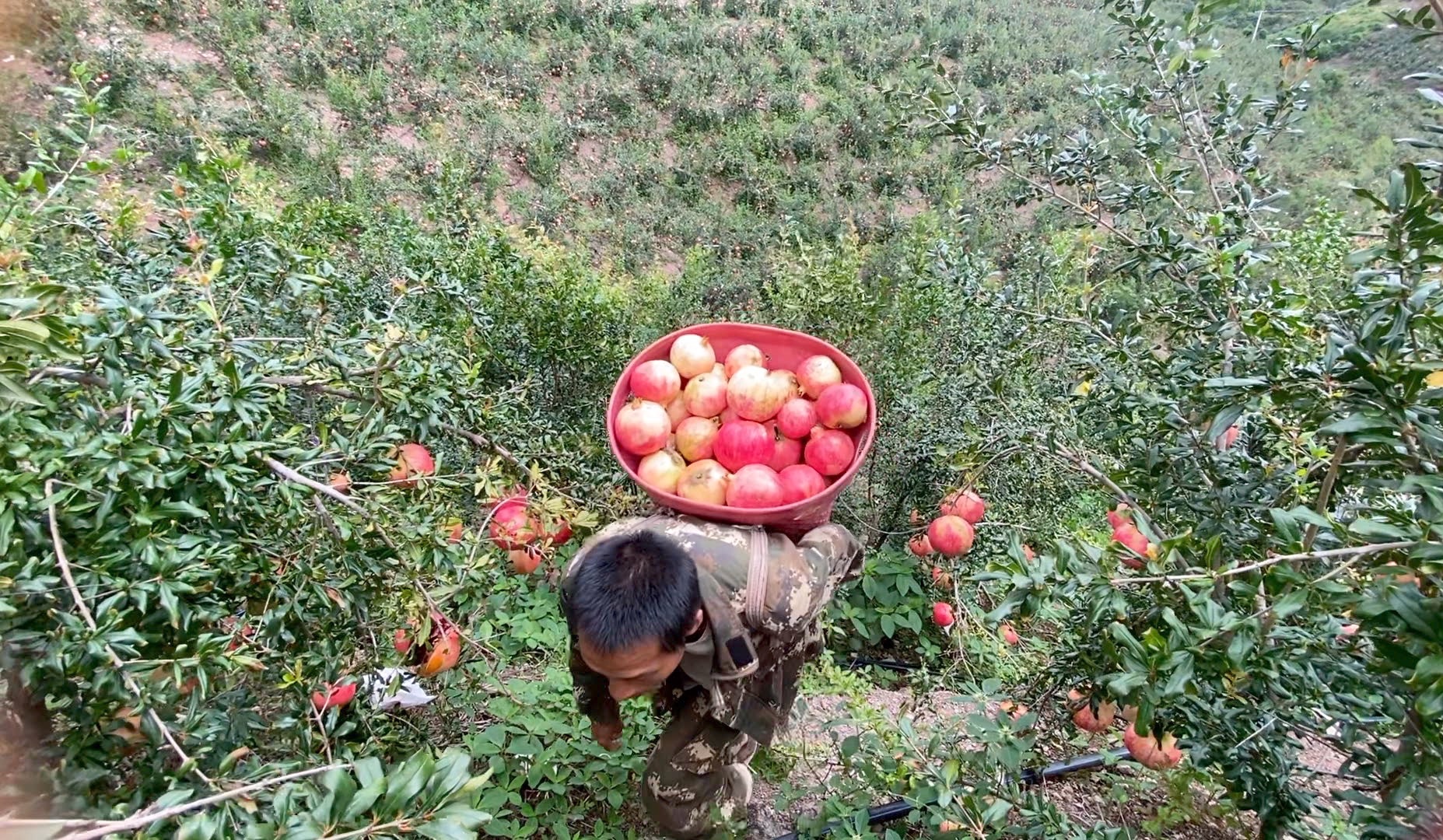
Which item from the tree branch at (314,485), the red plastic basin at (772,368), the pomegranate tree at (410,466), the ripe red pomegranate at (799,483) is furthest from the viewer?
the ripe red pomegranate at (799,483)

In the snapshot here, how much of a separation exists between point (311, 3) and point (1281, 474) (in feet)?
32.2

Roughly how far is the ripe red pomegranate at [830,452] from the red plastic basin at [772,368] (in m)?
0.02

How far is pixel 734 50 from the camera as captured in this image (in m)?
9.73

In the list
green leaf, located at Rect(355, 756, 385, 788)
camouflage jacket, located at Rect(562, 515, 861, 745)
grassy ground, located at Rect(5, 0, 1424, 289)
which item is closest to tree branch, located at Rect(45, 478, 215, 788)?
green leaf, located at Rect(355, 756, 385, 788)

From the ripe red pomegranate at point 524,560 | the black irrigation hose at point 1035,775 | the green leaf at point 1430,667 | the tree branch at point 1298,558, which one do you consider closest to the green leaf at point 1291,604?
the tree branch at point 1298,558

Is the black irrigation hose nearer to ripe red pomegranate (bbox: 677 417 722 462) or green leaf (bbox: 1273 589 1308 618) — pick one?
ripe red pomegranate (bbox: 677 417 722 462)

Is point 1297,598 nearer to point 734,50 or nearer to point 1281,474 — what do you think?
point 1281,474

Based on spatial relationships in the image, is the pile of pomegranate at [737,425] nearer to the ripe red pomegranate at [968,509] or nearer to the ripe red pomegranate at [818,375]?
the ripe red pomegranate at [818,375]

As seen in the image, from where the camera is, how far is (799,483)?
6.85 ft

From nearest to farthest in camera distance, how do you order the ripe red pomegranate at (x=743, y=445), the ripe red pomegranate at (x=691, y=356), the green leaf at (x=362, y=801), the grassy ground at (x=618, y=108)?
the green leaf at (x=362, y=801)
the ripe red pomegranate at (x=743, y=445)
the ripe red pomegranate at (x=691, y=356)
the grassy ground at (x=618, y=108)

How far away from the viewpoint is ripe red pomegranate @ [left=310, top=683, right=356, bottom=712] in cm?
162

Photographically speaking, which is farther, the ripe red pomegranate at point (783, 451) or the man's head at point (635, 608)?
the ripe red pomegranate at point (783, 451)

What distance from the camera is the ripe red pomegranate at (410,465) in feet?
5.77

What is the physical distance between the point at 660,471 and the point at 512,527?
0.47 m
